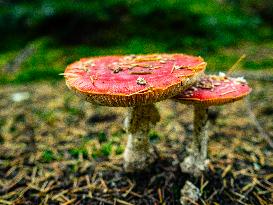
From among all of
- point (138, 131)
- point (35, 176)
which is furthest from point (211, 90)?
point (35, 176)

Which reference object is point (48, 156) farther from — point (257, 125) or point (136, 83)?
point (257, 125)

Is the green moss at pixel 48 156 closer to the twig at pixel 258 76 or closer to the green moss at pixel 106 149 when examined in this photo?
the green moss at pixel 106 149

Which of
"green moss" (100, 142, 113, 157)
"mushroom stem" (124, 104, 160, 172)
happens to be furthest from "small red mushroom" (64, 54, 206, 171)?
"green moss" (100, 142, 113, 157)

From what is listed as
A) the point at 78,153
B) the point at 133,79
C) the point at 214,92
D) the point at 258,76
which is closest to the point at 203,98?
the point at 214,92

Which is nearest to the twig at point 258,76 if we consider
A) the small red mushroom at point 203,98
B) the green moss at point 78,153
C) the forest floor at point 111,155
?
the forest floor at point 111,155

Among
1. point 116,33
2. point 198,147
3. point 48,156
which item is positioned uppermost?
point 198,147

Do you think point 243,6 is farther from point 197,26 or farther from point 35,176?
point 35,176

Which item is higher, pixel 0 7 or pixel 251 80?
pixel 0 7

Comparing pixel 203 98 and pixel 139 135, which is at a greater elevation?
pixel 203 98
